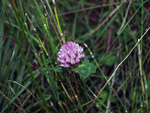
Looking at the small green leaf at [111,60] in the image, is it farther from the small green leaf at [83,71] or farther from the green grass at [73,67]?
the small green leaf at [83,71]

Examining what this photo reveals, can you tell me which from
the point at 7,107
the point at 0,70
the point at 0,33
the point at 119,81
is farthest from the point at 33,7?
the point at 119,81

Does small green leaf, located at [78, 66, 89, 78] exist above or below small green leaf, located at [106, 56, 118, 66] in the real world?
above

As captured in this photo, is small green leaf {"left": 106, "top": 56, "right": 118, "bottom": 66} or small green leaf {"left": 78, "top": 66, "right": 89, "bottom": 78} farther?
small green leaf {"left": 106, "top": 56, "right": 118, "bottom": 66}

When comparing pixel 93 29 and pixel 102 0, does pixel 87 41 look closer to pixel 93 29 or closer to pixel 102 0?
pixel 93 29

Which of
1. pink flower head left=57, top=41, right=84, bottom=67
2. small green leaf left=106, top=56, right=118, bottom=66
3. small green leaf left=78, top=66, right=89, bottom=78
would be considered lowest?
small green leaf left=106, top=56, right=118, bottom=66

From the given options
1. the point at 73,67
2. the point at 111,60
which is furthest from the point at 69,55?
the point at 111,60

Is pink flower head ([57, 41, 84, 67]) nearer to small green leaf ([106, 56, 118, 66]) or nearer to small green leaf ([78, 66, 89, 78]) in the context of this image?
small green leaf ([78, 66, 89, 78])

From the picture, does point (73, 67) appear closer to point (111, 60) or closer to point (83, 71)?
point (83, 71)

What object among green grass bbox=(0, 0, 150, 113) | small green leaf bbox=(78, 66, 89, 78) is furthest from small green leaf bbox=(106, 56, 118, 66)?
small green leaf bbox=(78, 66, 89, 78)
